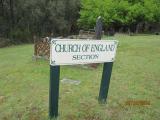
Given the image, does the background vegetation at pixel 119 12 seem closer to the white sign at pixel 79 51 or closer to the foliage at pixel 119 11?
the foliage at pixel 119 11

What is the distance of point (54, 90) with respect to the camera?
5.97 metres

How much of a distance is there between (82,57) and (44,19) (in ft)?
118

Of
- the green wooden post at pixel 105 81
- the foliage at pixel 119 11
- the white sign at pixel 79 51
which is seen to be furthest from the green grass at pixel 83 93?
the foliage at pixel 119 11

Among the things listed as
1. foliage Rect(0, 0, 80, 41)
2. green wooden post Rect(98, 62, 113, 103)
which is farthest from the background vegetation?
green wooden post Rect(98, 62, 113, 103)

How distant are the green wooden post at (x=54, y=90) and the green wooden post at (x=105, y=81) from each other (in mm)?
1344

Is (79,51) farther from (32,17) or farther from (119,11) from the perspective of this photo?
(119,11)

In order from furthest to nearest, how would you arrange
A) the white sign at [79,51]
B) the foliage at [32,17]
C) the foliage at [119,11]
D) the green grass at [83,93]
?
the foliage at [119,11] → the foliage at [32,17] → the green grass at [83,93] → the white sign at [79,51]

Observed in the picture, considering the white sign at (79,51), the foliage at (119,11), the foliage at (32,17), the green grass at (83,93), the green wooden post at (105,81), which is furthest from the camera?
the foliage at (119,11)

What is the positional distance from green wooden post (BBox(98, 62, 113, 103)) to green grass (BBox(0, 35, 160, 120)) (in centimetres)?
17

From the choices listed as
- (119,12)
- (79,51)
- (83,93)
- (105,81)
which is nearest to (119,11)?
(119,12)

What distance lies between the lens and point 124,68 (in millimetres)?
11953

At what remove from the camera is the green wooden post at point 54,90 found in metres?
5.86

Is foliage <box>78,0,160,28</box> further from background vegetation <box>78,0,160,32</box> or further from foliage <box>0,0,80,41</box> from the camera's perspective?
foliage <box>0,0,80,41</box>

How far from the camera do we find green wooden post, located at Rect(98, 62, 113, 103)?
274 inches
